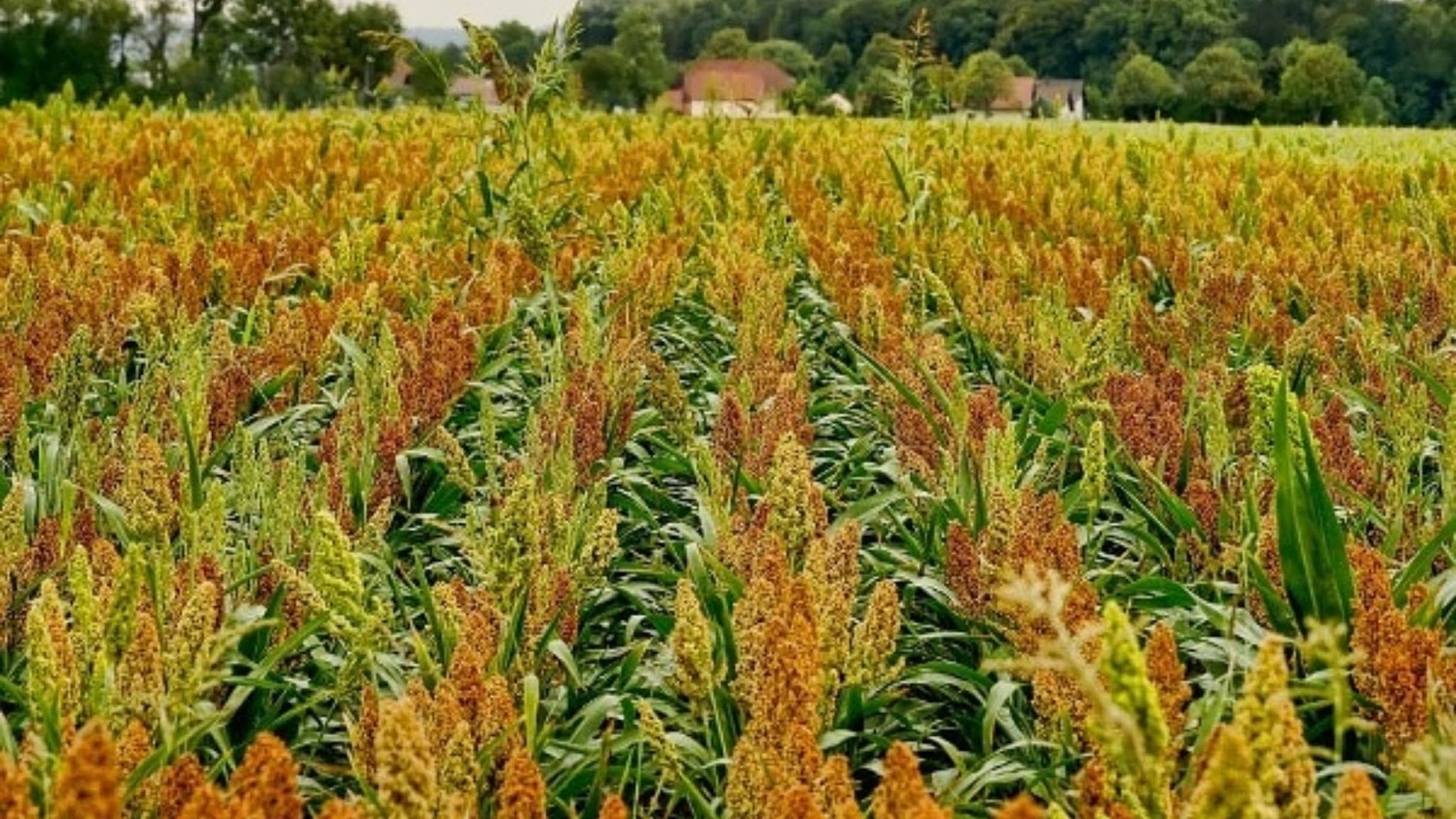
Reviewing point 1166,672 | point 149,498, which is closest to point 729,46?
point 149,498

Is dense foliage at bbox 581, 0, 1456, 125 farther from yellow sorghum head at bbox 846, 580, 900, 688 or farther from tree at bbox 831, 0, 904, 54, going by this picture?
yellow sorghum head at bbox 846, 580, 900, 688

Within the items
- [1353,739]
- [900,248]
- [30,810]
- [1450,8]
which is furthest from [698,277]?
[1450,8]

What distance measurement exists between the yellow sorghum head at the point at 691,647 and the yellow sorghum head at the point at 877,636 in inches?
7.0

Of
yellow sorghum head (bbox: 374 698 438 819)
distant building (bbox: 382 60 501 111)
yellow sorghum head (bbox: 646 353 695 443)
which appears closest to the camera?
yellow sorghum head (bbox: 374 698 438 819)

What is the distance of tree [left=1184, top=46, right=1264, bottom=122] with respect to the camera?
4472cm

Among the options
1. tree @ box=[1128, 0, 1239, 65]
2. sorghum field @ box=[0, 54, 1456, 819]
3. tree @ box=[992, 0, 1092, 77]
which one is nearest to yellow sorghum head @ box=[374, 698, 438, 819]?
sorghum field @ box=[0, 54, 1456, 819]

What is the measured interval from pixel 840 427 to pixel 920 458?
1115 millimetres

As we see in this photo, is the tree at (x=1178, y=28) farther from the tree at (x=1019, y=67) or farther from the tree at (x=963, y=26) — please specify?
the tree at (x=1019, y=67)

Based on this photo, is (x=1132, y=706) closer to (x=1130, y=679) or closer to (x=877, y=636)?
(x=1130, y=679)

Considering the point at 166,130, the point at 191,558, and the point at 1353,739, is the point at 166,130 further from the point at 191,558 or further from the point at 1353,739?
the point at 1353,739

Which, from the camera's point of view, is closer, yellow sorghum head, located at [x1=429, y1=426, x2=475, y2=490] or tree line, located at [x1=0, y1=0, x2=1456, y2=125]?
yellow sorghum head, located at [x1=429, y1=426, x2=475, y2=490]

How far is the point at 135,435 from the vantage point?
2.69 meters

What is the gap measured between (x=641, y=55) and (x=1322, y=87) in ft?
60.1

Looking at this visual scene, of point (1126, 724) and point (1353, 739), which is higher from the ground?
point (1126, 724)
